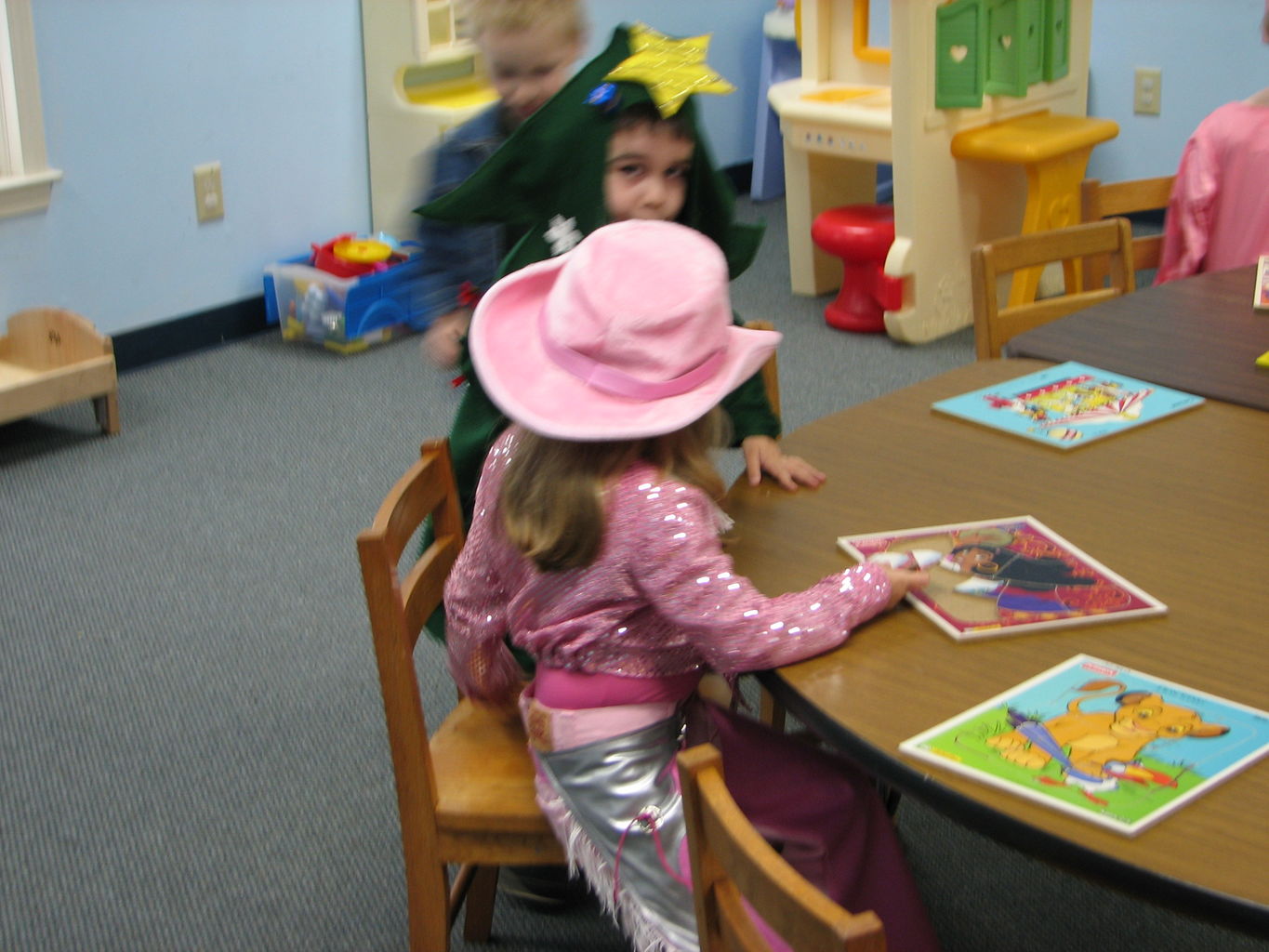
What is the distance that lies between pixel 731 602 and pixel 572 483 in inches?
7.0

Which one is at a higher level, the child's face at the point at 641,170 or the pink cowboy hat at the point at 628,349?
the child's face at the point at 641,170

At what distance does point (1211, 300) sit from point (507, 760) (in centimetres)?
126

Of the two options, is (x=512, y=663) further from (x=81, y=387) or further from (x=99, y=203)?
(x=99, y=203)

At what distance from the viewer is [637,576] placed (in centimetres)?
120

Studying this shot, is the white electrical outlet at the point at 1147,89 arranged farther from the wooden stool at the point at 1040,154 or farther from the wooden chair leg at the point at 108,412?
the wooden chair leg at the point at 108,412

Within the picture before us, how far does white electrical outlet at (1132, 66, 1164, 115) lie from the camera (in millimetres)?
4723

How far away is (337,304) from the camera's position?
12.4 feet

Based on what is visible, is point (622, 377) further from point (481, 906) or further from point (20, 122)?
point (20, 122)

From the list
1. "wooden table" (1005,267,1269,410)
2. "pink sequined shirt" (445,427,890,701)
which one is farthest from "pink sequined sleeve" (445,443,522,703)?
"wooden table" (1005,267,1269,410)

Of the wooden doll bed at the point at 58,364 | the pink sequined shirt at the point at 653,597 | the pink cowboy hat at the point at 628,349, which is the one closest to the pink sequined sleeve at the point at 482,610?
the pink sequined shirt at the point at 653,597

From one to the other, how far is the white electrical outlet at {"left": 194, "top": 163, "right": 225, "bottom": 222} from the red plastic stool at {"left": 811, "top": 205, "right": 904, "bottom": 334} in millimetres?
1679

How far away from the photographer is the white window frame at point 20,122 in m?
3.19

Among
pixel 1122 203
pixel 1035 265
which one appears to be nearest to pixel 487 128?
pixel 1035 265

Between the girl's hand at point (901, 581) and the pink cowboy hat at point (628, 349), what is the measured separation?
8.5 inches
